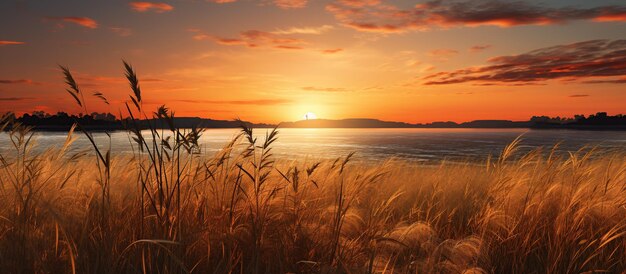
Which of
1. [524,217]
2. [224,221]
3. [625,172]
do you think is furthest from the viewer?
[625,172]

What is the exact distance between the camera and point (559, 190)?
584 cm

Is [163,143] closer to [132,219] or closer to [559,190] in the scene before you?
[132,219]

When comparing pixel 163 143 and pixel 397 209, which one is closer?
pixel 163 143

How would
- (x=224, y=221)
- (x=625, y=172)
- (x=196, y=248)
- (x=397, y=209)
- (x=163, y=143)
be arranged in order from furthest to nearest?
(x=397, y=209)
(x=625, y=172)
(x=224, y=221)
(x=196, y=248)
(x=163, y=143)

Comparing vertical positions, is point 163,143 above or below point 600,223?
above

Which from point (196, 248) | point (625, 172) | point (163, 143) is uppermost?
point (163, 143)

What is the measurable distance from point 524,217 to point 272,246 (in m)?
2.92

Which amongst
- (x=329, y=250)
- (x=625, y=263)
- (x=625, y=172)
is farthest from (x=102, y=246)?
(x=625, y=172)

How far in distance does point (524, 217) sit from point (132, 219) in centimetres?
414

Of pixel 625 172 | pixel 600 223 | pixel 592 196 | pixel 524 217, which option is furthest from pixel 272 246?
pixel 625 172

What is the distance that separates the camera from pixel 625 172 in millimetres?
5836

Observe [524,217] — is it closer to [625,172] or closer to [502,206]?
[502,206]

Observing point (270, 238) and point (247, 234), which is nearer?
point (247, 234)

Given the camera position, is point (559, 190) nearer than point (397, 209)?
Yes
